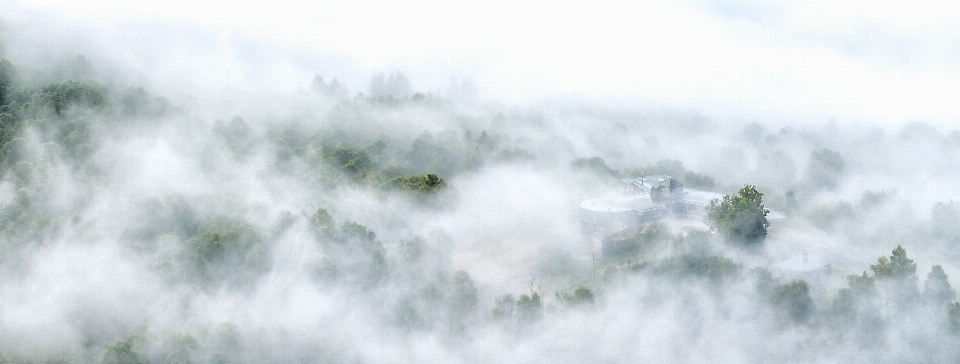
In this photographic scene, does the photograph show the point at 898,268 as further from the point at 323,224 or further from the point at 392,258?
the point at 323,224

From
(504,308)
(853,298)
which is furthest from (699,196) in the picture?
(504,308)

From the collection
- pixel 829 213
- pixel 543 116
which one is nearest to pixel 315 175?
pixel 829 213

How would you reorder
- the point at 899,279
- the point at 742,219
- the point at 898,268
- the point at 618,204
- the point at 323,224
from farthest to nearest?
the point at 618,204 < the point at 742,219 < the point at 323,224 < the point at 898,268 < the point at 899,279

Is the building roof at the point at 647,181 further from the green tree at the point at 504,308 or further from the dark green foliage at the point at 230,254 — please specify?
the dark green foliage at the point at 230,254

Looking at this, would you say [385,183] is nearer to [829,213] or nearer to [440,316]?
[440,316]

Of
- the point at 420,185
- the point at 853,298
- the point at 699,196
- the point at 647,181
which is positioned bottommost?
the point at 853,298

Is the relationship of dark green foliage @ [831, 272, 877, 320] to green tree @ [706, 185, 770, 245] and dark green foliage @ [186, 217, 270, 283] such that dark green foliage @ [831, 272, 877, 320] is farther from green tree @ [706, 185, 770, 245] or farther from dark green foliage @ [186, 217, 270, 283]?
dark green foliage @ [186, 217, 270, 283]

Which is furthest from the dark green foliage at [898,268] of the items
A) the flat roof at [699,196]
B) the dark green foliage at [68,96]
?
the dark green foliage at [68,96]

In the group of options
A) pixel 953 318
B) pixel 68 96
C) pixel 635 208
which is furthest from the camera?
pixel 68 96
